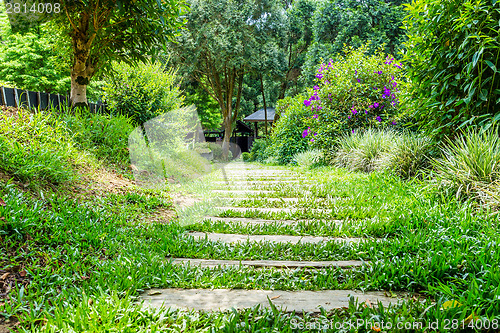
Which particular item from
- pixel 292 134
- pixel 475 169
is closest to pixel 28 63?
pixel 292 134

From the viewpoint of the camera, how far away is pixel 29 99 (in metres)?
4.27

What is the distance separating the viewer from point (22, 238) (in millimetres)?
2014

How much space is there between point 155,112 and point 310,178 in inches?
146

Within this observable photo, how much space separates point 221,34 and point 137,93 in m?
8.30

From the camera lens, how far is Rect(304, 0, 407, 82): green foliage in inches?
503

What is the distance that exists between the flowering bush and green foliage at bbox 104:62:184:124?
13.1 ft

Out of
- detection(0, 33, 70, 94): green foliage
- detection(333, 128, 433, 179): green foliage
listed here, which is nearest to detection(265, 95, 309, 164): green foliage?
detection(333, 128, 433, 179): green foliage

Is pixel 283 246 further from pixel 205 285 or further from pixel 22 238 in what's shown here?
pixel 22 238

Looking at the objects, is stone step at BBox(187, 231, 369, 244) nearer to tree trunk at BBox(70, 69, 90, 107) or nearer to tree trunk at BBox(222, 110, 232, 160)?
tree trunk at BBox(70, 69, 90, 107)

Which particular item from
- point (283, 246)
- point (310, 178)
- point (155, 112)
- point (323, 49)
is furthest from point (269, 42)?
point (283, 246)

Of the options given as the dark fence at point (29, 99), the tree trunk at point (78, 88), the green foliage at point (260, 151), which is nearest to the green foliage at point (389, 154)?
the tree trunk at point (78, 88)

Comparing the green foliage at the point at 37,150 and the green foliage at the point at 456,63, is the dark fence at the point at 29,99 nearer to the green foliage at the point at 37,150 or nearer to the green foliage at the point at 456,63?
the green foliage at the point at 37,150

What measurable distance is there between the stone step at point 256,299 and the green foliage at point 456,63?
2.50m

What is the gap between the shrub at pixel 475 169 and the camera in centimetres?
277
